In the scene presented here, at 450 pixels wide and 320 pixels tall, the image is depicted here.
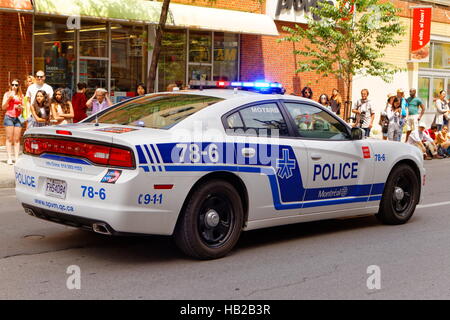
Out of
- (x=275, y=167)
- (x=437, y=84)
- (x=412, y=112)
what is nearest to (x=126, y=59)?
(x=412, y=112)

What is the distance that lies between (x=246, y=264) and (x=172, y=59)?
14197 mm

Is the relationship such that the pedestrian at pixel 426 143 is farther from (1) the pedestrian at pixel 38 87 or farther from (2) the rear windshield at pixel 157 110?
(2) the rear windshield at pixel 157 110

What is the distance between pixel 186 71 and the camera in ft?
65.9

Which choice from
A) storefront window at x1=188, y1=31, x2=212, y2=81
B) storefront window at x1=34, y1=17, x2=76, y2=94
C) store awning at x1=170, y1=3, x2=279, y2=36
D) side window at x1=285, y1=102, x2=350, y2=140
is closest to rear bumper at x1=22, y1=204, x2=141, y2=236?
side window at x1=285, y1=102, x2=350, y2=140

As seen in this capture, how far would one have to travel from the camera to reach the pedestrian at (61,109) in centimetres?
1327

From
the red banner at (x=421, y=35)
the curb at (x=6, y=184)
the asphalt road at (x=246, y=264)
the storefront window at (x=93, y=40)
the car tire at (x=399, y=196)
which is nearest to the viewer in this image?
the asphalt road at (x=246, y=264)

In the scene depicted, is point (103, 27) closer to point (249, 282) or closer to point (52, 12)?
point (52, 12)

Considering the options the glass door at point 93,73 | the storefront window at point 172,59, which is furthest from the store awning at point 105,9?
the storefront window at point 172,59

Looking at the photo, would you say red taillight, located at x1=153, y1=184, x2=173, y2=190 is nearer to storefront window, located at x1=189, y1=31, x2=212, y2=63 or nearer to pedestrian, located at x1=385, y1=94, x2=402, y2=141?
pedestrian, located at x1=385, y1=94, x2=402, y2=141

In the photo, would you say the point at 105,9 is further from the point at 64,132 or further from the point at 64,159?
the point at 64,159

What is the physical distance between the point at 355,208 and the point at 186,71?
43.0ft

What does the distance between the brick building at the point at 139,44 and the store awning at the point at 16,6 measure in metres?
0.02

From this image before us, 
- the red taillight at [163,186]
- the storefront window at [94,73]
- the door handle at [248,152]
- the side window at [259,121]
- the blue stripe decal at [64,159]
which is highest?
the storefront window at [94,73]
